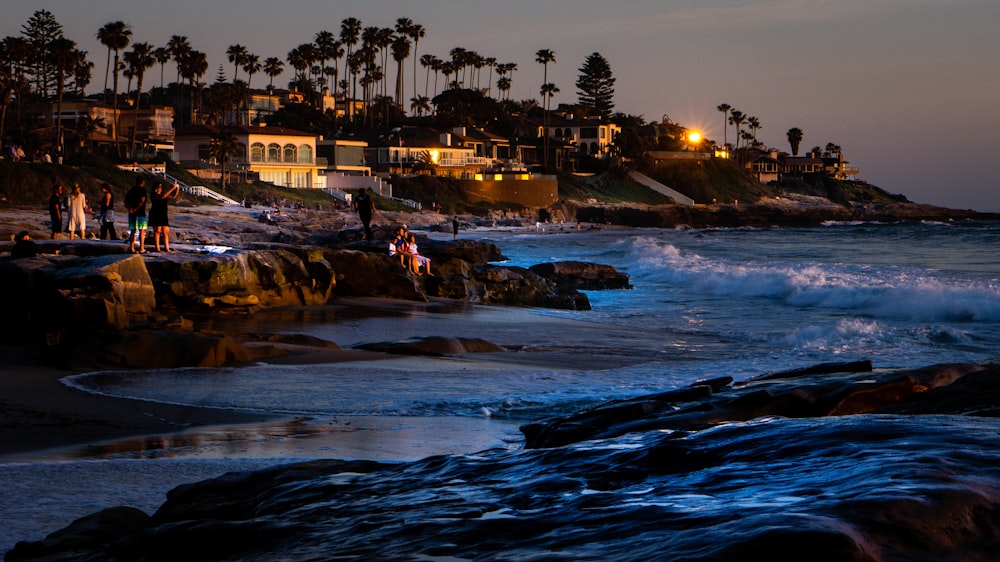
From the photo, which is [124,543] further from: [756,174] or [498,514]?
[756,174]

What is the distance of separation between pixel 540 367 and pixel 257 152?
84.0 meters

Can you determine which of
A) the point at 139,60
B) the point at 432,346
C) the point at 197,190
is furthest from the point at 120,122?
the point at 432,346

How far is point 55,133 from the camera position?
282 feet

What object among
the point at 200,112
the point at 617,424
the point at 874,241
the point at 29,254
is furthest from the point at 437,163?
the point at 617,424

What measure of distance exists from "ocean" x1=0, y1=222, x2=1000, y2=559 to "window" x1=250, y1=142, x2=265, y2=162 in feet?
204

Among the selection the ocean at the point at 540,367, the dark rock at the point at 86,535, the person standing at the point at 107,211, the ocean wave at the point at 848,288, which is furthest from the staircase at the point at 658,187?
the dark rock at the point at 86,535

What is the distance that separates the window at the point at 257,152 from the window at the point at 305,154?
149 inches

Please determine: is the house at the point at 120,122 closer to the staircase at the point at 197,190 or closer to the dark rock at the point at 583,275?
the staircase at the point at 197,190

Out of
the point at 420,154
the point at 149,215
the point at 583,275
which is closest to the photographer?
the point at 149,215

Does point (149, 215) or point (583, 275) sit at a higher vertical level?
point (149, 215)

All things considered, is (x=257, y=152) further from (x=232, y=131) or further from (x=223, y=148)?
(x=223, y=148)

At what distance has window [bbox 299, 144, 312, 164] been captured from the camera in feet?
322

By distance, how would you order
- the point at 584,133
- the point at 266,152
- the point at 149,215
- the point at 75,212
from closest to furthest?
1. the point at 149,215
2. the point at 75,212
3. the point at 266,152
4. the point at 584,133

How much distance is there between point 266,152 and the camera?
9600 cm
